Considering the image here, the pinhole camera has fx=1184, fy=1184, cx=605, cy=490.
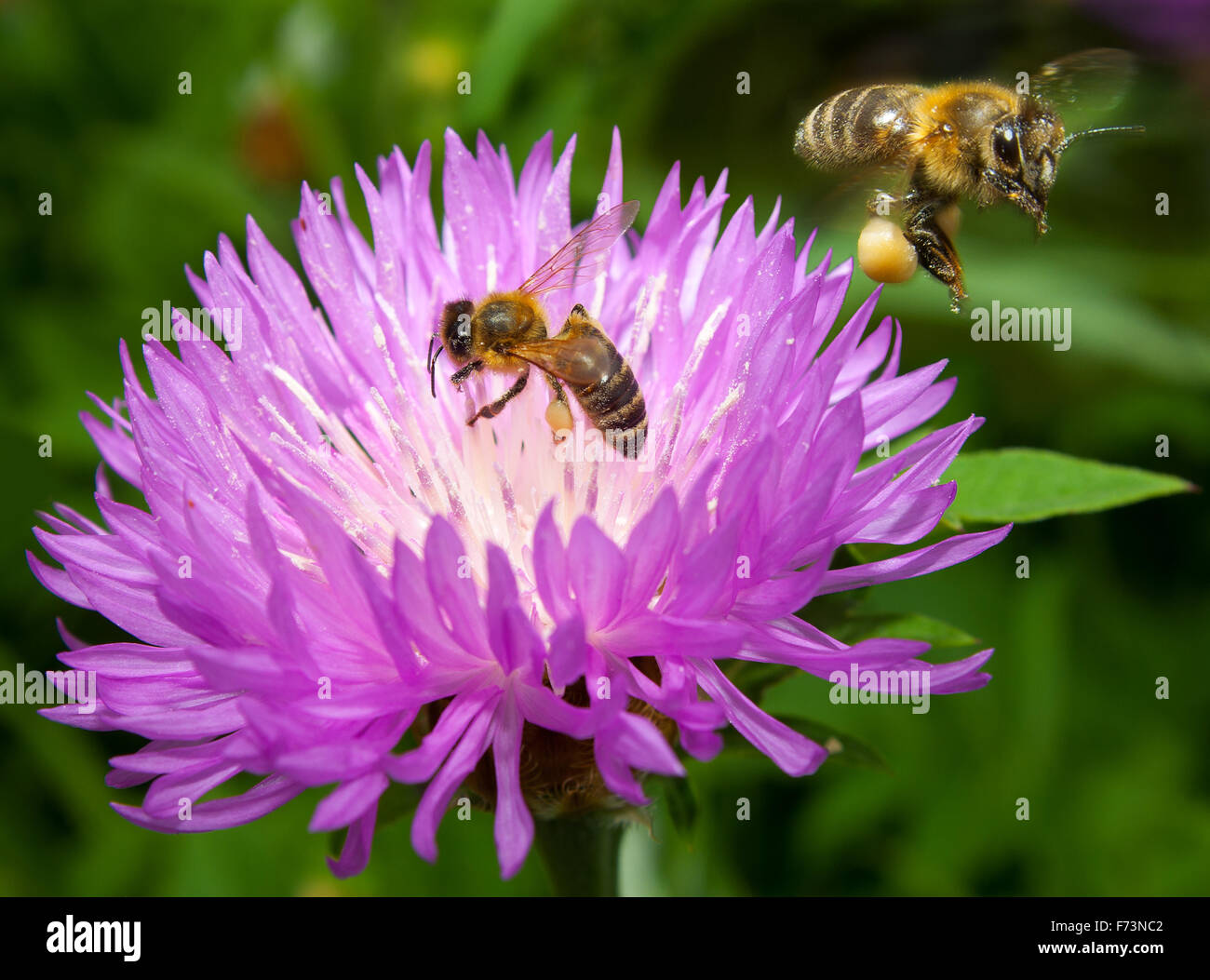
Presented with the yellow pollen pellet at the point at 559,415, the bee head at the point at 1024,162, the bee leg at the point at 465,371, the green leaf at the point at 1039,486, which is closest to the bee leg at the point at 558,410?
the yellow pollen pellet at the point at 559,415

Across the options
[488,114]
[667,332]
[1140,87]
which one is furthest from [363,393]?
[1140,87]

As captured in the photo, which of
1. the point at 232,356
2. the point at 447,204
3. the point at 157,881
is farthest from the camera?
the point at 157,881

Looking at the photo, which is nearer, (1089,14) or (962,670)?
(962,670)

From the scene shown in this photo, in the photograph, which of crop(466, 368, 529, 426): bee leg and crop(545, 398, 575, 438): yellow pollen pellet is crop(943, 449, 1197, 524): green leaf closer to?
crop(545, 398, 575, 438): yellow pollen pellet

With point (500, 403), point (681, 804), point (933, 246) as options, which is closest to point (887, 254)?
point (933, 246)

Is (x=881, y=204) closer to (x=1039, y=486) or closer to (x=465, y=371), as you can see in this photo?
(x=1039, y=486)
